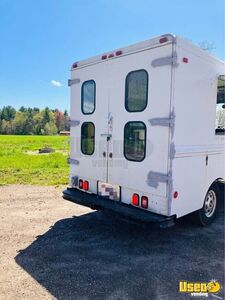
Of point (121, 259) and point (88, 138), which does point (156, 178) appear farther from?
point (88, 138)

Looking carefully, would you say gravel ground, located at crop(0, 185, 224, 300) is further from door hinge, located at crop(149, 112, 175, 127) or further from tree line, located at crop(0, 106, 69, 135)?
tree line, located at crop(0, 106, 69, 135)

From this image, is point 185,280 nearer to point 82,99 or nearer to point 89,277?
point 89,277

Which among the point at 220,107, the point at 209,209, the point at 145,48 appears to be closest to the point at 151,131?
the point at 145,48

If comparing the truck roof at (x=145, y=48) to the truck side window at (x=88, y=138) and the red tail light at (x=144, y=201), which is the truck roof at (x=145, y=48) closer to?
the truck side window at (x=88, y=138)

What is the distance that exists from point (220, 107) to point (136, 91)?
186 centimetres

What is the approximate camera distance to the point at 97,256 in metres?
3.90

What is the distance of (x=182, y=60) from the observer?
3.79 m

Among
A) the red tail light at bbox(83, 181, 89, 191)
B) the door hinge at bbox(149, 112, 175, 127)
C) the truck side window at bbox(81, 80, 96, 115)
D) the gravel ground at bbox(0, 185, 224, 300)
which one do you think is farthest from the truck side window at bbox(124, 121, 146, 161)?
the gravel ground at bbox(0, 185, 224, 300)

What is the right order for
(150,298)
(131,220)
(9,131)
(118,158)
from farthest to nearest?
(9,131), (118,158), (131,220), (150,298)

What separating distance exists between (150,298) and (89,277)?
81cm

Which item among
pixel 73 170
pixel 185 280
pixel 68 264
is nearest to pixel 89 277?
pixel 68 264

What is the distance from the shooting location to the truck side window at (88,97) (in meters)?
4.91

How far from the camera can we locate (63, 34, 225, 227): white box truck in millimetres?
3811

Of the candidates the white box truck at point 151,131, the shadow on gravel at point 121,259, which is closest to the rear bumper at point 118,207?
the white box truck at point 151,131
